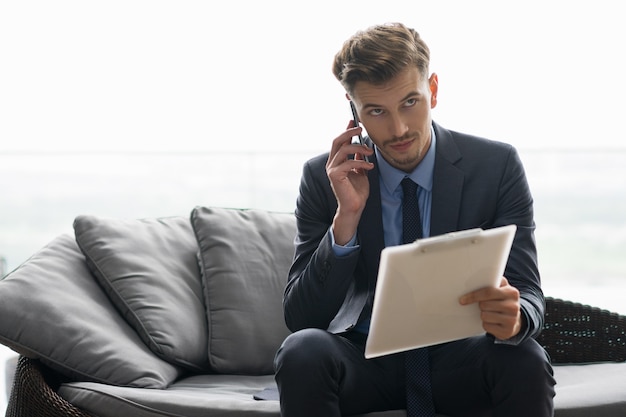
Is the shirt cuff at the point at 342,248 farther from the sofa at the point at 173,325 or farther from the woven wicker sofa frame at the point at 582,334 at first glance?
the woven wicker sofa frame at the point at 582,334

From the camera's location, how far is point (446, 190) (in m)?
2.29

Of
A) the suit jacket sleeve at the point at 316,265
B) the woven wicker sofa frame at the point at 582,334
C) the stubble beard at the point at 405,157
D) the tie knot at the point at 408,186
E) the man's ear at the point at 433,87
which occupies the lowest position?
the woven wicker sofa frame at the point at 582,334

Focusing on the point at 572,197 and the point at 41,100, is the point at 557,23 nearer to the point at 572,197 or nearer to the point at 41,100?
the point at 572,197

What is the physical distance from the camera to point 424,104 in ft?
7.27

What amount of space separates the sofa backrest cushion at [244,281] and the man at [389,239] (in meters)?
0.49

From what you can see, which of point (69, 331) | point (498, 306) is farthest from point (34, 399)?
point (498, 306)

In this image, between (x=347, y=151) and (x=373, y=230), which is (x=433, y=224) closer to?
(x=373, y=230)

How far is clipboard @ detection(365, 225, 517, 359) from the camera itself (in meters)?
1.78

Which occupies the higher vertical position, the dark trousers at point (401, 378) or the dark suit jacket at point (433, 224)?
the dark suit jacket at point (433, 224)

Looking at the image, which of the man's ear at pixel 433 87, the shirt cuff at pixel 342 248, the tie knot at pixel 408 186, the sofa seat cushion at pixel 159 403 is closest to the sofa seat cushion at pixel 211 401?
the sofa seat cushion at pixel 159 403

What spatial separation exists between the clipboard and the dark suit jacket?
0.32m

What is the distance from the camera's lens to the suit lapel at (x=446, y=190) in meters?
2.26

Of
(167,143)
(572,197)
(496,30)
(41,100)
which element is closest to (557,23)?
(496,30)

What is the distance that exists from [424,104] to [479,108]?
15.0ft
